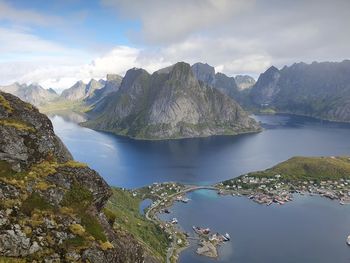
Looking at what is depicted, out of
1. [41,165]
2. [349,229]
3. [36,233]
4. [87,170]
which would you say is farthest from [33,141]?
[349,229]

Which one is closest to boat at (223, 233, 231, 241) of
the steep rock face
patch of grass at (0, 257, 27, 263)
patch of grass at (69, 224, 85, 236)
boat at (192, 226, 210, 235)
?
boat at (192, 226, 210, 235)

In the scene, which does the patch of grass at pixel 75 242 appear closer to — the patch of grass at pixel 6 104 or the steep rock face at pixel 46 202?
the steep rock face at pixel 46 202

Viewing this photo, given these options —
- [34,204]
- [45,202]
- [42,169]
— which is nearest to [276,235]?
[42,169]

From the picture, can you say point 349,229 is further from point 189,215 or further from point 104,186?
point 104,186

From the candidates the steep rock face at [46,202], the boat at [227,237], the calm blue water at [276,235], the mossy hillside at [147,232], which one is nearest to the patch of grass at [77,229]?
the steep rock face at [46,202]

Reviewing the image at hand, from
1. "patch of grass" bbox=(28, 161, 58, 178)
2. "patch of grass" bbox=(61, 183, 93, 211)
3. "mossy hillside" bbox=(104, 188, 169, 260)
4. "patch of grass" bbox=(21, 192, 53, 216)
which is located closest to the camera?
"patch of grass" bbox=(21, 192, 53, 216)

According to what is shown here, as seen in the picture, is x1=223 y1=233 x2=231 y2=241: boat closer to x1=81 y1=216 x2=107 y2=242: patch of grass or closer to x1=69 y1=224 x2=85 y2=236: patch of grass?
x1=81 y1=216 x2=107 y2=242: patch of grass
